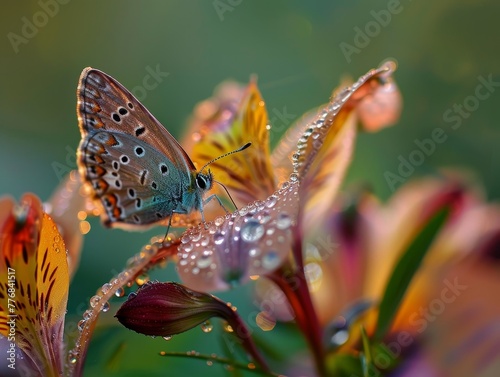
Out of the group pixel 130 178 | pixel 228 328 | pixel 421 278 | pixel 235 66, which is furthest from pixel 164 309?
pixel 235 66

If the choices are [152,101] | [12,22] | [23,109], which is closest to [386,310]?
[152,101]

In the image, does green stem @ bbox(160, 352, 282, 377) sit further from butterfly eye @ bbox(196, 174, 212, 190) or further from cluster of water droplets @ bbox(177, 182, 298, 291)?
butterfly eye @ bbox(196, 174, 212, 190)

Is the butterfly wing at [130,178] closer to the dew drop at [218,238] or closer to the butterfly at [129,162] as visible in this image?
the butterfly at [129,162]

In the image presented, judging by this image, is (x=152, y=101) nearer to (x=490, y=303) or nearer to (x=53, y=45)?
(x=53, y=45)

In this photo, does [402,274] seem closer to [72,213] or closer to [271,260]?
[271,260]

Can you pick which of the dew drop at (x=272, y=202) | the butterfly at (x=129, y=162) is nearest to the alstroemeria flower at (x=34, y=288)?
the butterfly at (x=129, y=162)

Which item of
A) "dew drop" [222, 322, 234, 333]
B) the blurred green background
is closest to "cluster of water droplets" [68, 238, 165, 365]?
"dew drop" [222, 322, 234, 333]
